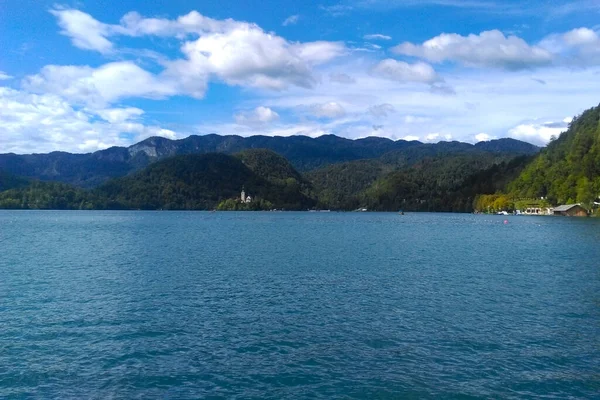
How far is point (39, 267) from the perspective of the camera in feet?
162

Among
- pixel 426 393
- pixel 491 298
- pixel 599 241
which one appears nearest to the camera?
pixel 426 393

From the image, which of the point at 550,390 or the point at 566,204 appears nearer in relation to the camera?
the point at 550,390

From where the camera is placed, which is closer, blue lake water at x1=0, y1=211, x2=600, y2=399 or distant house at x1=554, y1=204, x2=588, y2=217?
blue lake water at x1=0, y1=211, x2=600, y2=399

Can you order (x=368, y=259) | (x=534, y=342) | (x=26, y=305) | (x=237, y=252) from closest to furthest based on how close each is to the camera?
(x=534, y=342), (x=26, y=305), (x=368, y=259), (x=237, y=252)

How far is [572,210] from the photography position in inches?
7096

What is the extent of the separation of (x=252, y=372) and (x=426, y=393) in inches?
259

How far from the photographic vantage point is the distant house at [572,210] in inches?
6923

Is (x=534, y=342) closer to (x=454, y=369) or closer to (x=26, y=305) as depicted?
(x=454, y=369)

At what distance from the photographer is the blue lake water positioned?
19.1 metres

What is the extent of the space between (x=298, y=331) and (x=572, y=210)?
180515 millimetres

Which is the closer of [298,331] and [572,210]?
[298,331]

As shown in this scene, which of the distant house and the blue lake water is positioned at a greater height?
the distant house

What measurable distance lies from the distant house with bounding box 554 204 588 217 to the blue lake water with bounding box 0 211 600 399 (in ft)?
461

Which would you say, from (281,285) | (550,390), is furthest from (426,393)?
(281,285)
